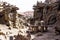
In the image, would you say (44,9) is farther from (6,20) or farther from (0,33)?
(0,33)

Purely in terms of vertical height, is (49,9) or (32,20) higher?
(49,9)

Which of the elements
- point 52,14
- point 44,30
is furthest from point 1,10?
point 52,14

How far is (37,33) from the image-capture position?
2553 cm

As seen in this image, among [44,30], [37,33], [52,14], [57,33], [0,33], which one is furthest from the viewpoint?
[52,14]

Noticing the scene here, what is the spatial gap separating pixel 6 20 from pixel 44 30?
9685mm

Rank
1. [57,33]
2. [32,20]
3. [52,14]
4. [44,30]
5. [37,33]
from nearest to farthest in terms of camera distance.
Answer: [57,33] → [37,33] → [44,30] → [52,14] → [32,20]

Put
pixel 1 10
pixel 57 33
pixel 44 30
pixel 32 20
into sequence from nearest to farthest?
1. pixel 1 10
2. pixel 57 33
3. pixel 44 30
4. pixel 32 20

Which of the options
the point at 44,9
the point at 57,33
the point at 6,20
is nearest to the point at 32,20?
the point at 44,9

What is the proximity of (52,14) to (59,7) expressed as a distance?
19.4ft

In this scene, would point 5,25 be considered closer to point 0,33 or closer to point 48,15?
point 0,33

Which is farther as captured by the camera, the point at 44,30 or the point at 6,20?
the point at 44,30

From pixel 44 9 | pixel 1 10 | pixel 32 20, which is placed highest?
pixel 1 10

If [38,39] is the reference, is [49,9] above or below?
above

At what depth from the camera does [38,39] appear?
72.4 ft
